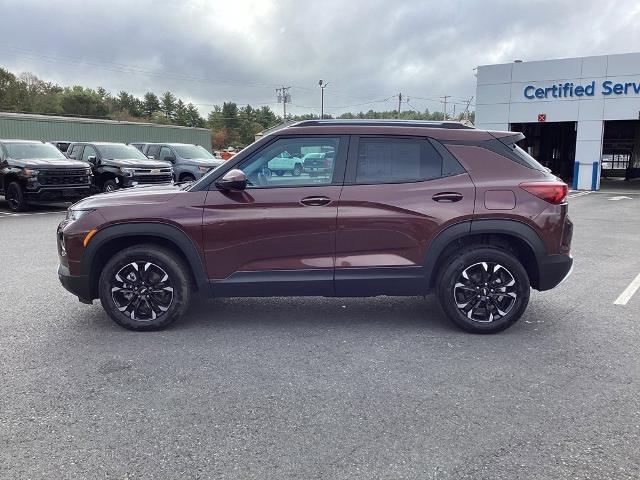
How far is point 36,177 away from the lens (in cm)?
1354

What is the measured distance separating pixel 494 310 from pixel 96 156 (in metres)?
14.5

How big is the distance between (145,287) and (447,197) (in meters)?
2.76

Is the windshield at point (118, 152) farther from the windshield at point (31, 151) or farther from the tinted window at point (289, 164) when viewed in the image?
the tinted window at point (289, 164)

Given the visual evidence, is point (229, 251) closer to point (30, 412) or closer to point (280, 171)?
point (280, 171)

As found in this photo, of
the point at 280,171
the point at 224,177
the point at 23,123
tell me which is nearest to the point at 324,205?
the point at 280,171

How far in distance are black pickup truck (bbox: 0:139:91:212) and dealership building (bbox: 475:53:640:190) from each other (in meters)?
20.0

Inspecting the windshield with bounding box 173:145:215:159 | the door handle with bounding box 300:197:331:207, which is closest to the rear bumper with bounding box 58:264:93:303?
the door handle with bounding box 300:197:331:207

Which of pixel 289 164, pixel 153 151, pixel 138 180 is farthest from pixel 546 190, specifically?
pixel 153 151

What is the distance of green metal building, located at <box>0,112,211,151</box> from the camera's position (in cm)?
3038

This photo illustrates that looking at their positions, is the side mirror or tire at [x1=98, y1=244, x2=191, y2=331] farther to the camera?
tire at [x1=98, y1=244, x2=191, y2=331]

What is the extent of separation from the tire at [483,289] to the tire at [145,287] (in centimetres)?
232

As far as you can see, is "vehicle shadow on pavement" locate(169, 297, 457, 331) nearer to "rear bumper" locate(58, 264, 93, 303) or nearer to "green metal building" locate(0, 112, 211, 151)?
"rear bumper" locate(58, 264, 93, 303)

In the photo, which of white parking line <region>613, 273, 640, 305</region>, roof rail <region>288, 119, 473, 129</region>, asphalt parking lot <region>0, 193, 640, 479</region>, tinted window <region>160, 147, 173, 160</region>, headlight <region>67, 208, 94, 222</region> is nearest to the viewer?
asphalt parking lot <region>0, 193, 640, 479</region>

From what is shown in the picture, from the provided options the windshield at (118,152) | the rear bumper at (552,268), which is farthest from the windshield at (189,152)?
the rear bumper at (552,268)
